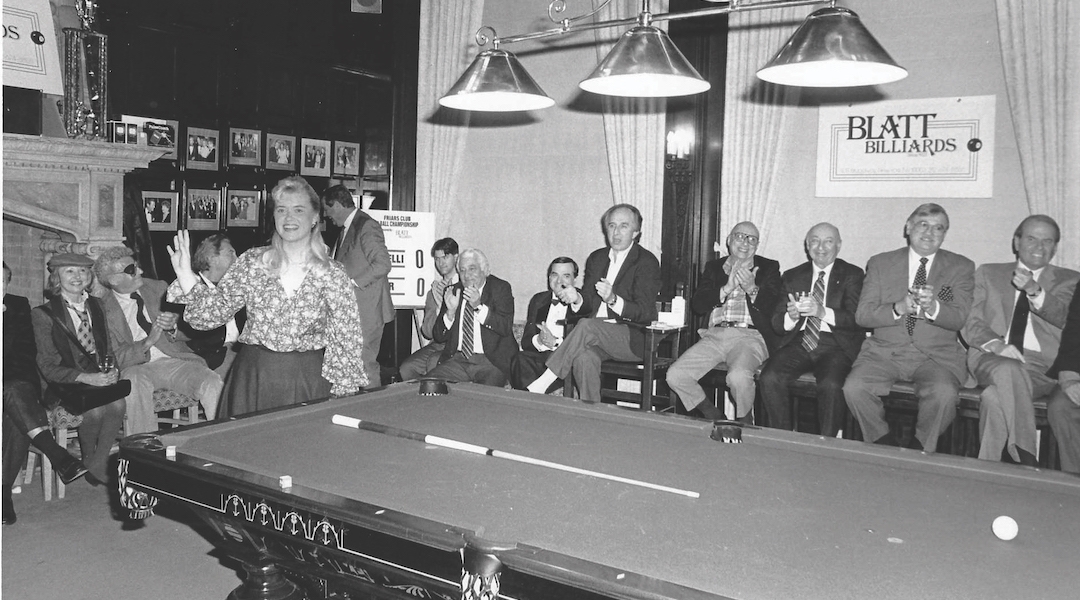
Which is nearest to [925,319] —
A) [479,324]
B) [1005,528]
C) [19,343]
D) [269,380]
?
[479,324]

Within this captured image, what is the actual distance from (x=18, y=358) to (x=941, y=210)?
4.91m

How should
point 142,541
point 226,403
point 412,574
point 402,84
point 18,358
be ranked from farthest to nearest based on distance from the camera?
point 402,84 < point 18,358 < point 142,541 < point 226,403 < point 412,574

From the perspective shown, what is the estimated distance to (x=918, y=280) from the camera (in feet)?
15.8

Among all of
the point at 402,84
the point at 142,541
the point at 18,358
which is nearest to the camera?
the point at 142,541

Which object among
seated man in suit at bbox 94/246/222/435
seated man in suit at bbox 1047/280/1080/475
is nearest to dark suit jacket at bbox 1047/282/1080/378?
seated man in suit at bbox 1047/280/1080/475

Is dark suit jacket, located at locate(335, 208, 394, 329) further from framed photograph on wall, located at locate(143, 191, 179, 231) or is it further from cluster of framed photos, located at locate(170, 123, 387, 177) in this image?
cluster of framed photos, located at locate(170, 123, 387, 177)

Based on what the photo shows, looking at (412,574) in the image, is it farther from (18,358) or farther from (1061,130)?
(1061,130)

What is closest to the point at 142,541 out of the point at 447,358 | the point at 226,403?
the point at 226,403

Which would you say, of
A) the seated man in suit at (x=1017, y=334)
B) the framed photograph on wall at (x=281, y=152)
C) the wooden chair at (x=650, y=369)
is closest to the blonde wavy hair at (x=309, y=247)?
the wooden chair at (x=650, y=369)

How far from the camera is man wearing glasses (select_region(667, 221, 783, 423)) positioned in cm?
504

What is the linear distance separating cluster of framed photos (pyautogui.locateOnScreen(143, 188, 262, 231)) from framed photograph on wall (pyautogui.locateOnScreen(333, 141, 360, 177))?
3.50 feet

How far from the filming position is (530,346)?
5723mm

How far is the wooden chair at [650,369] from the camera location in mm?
5184

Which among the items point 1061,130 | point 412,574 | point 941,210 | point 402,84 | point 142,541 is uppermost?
point 402,84
